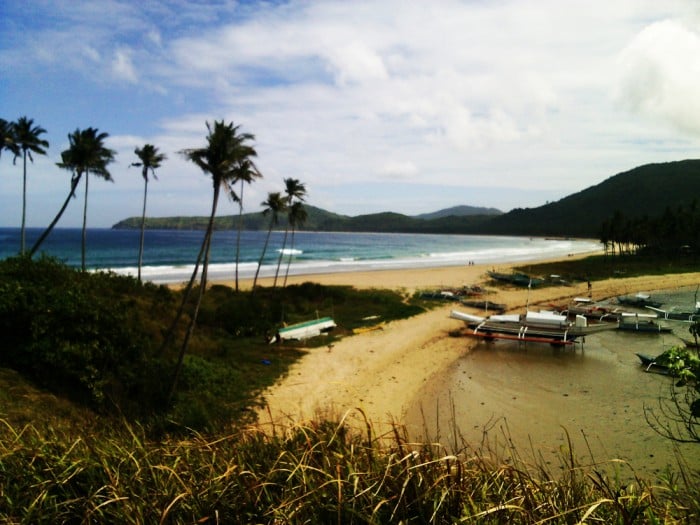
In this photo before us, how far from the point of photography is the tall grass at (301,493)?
2.31m

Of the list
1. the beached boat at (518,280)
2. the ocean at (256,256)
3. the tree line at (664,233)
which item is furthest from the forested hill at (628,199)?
the beached boat at (518,280)

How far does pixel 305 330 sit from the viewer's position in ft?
61.1

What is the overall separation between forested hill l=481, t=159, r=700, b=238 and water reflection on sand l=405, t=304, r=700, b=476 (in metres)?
137

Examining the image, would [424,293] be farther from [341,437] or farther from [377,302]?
[341,437]

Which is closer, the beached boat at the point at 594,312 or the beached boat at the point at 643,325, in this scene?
the beached boat at the point at 643,325

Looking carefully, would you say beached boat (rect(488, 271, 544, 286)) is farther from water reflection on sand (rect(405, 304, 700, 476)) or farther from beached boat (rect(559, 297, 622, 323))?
water reflection on sand (rect(405, 304, 700, 476))

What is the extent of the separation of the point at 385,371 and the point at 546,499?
1291cm

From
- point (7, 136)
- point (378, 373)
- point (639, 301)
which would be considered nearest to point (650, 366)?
point (378, 373)

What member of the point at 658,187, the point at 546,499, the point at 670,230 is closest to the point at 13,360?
the point at 546,499

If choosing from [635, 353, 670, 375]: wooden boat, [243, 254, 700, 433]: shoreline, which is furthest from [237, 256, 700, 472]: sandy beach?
[635, 353, 670, 375]: wooden boat

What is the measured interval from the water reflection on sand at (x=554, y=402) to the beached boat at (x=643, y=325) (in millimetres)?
1674

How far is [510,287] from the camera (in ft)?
116

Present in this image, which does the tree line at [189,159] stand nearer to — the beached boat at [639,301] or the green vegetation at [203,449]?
the green vegetation at [203,449]

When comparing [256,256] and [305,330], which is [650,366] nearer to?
[305,330]
